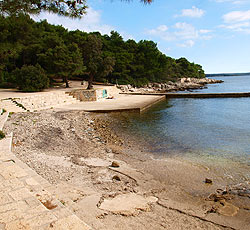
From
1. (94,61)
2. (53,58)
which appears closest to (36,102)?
A: (53,58)

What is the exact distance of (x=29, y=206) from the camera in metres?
2.95

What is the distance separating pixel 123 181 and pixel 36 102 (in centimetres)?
1303

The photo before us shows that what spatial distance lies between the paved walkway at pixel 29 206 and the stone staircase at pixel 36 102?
10695mm

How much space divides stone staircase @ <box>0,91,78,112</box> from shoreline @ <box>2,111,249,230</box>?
5747 millimetres

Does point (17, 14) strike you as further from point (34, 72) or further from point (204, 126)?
point (34, 72)

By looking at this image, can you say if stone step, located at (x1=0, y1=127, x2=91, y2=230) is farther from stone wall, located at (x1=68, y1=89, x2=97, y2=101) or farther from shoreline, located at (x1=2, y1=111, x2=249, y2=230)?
stone wall, located at (x1=68, y1=89, x2=97, y2=101)

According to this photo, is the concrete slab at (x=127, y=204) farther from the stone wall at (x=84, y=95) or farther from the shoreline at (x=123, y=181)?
the stone wall at (x=84, y=95)

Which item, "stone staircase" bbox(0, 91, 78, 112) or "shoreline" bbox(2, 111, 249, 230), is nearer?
"shoreline" bbox(2, 111, 249, 230)

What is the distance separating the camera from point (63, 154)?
658cm

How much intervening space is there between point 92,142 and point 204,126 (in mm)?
6851

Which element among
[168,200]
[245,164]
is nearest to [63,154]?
[168,200]

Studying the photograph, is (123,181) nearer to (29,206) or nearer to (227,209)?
(227,209)

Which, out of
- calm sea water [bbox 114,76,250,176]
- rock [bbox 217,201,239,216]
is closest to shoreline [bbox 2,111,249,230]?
rock [bbox 217,201,239,216]

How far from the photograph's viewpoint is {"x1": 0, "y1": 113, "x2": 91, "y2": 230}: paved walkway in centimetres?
254
